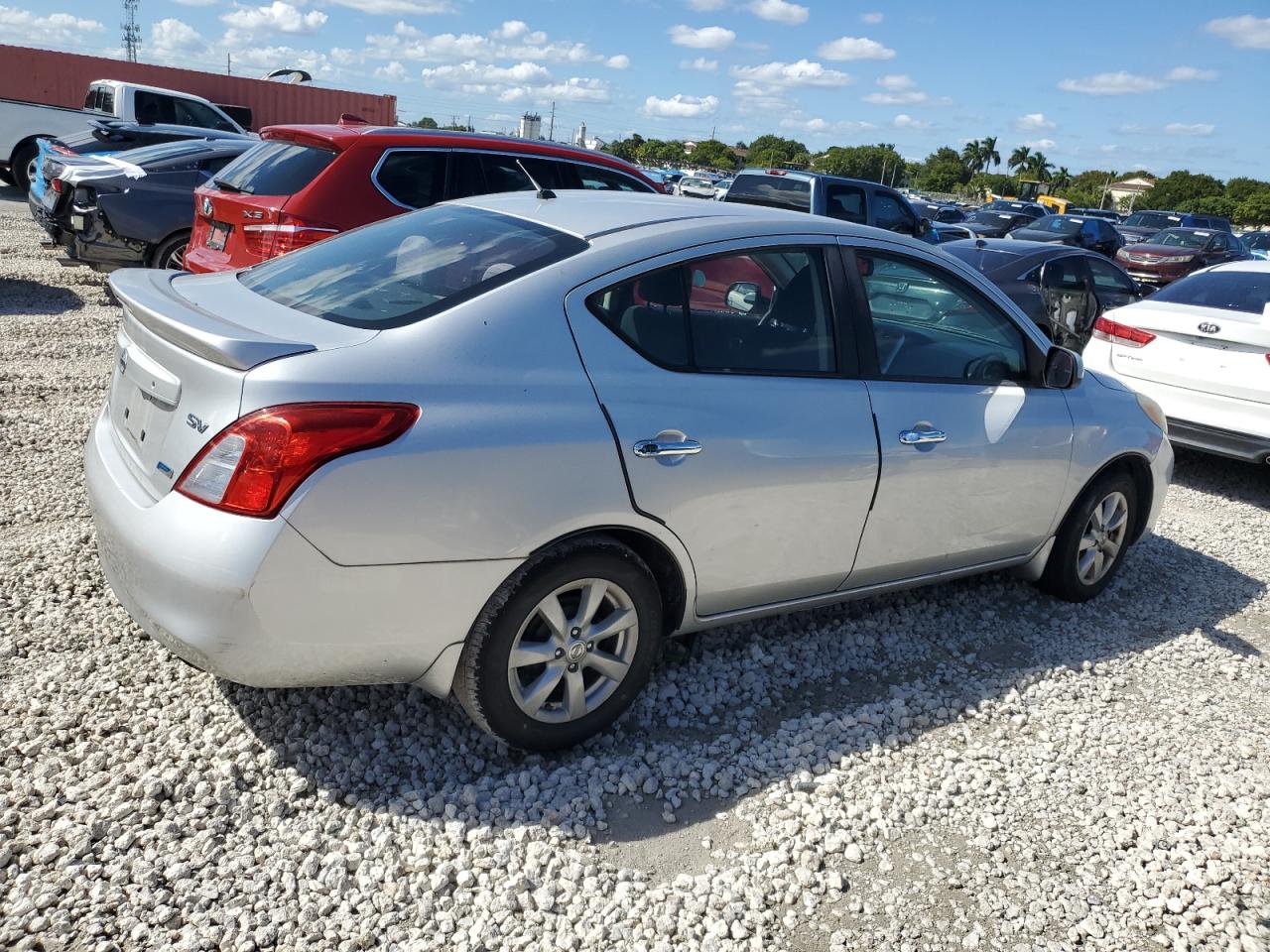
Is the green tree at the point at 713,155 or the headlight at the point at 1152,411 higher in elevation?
the green tree at the point at 713,155

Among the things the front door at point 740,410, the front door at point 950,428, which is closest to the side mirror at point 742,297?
the front door at point 740,410

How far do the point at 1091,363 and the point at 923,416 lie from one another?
464 cm

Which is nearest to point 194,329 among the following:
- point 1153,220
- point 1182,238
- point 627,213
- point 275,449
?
point 275,449

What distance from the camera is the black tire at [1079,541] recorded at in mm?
4582

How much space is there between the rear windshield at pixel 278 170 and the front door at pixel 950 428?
439cm

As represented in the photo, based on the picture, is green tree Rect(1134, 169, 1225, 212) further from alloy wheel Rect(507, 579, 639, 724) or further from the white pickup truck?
alloy wheel Rect(507, 579, 639, 724)

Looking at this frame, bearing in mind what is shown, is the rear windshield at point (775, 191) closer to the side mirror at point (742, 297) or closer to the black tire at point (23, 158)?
the side mirror at point (742, 297)

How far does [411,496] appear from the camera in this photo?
258 centimetres

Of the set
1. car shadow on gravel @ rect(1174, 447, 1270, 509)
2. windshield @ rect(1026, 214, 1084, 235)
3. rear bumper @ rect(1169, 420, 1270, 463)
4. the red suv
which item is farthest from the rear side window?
windshield @ rect(1026, 214, 1084, 235)

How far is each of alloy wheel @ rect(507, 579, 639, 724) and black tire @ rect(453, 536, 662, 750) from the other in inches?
0.4

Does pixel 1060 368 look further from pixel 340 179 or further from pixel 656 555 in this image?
pixel 340 179

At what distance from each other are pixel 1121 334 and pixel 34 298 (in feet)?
31.6

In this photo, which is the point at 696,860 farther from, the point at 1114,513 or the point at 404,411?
the point at 1114,513

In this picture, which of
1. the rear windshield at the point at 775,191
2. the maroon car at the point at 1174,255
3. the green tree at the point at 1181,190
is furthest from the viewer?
A: the green tree at the point at 1181,190
